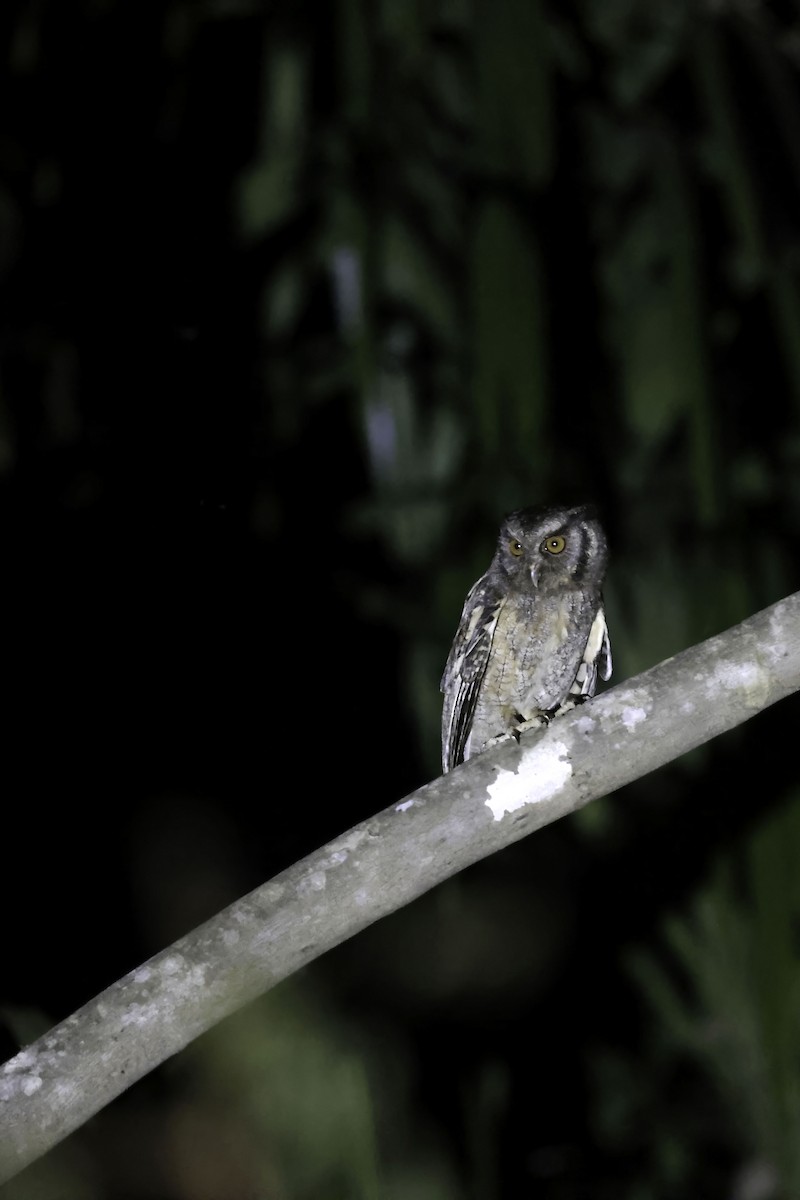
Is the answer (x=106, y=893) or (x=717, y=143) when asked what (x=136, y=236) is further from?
(x=106, y=893)

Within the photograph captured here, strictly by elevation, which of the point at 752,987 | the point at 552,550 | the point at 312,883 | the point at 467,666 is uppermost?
the point at 552,550

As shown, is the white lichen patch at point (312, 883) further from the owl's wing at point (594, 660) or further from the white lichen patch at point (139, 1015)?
the owl's wing at point (594, 660)

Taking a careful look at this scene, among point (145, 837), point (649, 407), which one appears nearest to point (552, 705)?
point (649, 407)

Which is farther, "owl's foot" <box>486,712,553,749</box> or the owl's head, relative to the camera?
the owl's head

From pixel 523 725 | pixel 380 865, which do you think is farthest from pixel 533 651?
pixel 380 865

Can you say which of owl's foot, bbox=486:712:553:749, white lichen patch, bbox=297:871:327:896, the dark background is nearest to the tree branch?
white lichen patch, bbox=297:871:327:896

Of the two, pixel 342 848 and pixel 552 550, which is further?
pixel 552 550

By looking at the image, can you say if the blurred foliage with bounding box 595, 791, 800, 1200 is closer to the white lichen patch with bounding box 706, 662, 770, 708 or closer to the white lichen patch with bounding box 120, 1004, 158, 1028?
the white lichen patch with bounding box 706, 662, 770, 708

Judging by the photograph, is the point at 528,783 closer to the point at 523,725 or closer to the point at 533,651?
the point at 523,725
